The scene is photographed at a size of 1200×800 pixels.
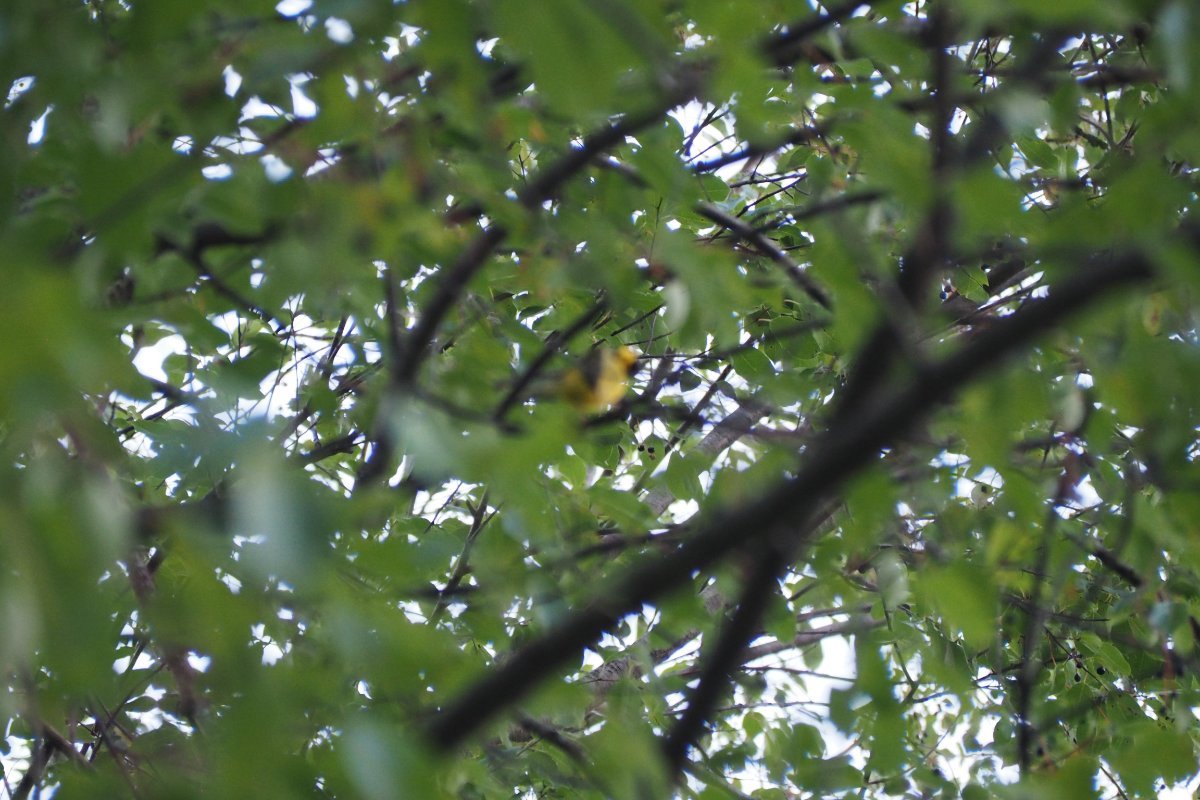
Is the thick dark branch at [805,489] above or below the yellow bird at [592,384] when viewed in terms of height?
below

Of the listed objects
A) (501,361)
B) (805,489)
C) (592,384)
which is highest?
(501,361)

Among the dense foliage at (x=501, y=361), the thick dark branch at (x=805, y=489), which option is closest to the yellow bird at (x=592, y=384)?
the dense foliage at (x=501, y=361)

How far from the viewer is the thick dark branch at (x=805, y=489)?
2.06 feet

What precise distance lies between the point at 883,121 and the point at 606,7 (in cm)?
30

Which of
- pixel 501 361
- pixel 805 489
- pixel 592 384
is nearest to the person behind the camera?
pixel 805 489

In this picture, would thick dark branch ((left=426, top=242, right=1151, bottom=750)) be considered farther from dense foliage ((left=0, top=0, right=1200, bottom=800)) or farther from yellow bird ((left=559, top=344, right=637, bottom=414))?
yellow bird ((left=559, top=344, right=637, bottom=414))

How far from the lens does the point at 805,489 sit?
0.66 meters

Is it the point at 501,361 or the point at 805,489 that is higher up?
the point at 501,361

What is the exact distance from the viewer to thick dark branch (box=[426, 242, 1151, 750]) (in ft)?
2.06

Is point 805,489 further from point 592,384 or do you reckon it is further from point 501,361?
point 501,361

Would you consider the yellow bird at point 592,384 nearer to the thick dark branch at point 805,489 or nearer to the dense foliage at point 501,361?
the dense foliage at point 501,361

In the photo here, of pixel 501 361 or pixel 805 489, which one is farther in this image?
pixel 501 361

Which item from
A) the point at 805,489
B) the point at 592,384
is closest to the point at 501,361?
the point at 592,384

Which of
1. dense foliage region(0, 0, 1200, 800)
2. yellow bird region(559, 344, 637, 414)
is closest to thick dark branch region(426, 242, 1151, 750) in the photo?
dense foliage region(0, 0, 1200, 800)
